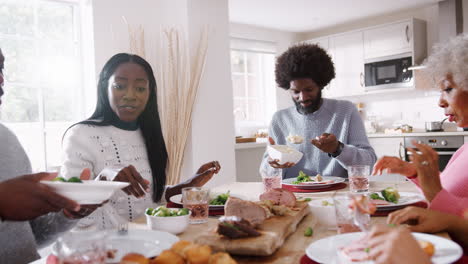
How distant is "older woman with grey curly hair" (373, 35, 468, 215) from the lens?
118 cm

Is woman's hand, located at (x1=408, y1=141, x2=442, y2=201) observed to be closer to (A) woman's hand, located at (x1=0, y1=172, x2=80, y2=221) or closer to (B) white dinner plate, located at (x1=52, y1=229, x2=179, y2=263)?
(B) white dinner plate, located at (x1=52, y1=229, x2=179, y2=263)

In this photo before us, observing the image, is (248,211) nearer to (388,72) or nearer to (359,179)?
(359,179)

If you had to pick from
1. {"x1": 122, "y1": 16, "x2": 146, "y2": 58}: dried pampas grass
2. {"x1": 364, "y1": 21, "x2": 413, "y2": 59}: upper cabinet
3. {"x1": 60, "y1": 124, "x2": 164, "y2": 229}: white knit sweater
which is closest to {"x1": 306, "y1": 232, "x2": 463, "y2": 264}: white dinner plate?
{"x1": 60, "y1": 124, "x2": 164, "y2": 229}: white knit sweater

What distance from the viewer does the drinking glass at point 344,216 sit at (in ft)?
3.35

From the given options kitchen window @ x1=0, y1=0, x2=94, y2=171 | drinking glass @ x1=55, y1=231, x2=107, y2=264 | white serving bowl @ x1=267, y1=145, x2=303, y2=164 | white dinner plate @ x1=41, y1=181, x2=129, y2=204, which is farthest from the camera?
kitchen window @ x1=0, y1=0, x2=94, y2=171

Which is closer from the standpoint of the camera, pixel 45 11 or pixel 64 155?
pixel 64 155

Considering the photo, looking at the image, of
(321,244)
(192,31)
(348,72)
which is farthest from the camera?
(348,72)

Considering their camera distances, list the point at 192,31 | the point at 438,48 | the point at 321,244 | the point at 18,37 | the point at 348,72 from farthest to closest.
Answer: the point at 348,72
the point at 192,31
the point at 18,37
the point at 438,48
the point at 321,244

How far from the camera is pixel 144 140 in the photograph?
2.04m

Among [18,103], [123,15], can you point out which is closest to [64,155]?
[18,103]

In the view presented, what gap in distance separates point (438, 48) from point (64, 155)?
1.61 m

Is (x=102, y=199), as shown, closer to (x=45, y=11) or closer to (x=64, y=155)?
(x=64, y=155)

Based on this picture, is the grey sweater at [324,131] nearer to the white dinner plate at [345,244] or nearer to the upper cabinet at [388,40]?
the white dinner plate at [345,244]

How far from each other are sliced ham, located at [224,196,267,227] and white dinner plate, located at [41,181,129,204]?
1.14 feet
